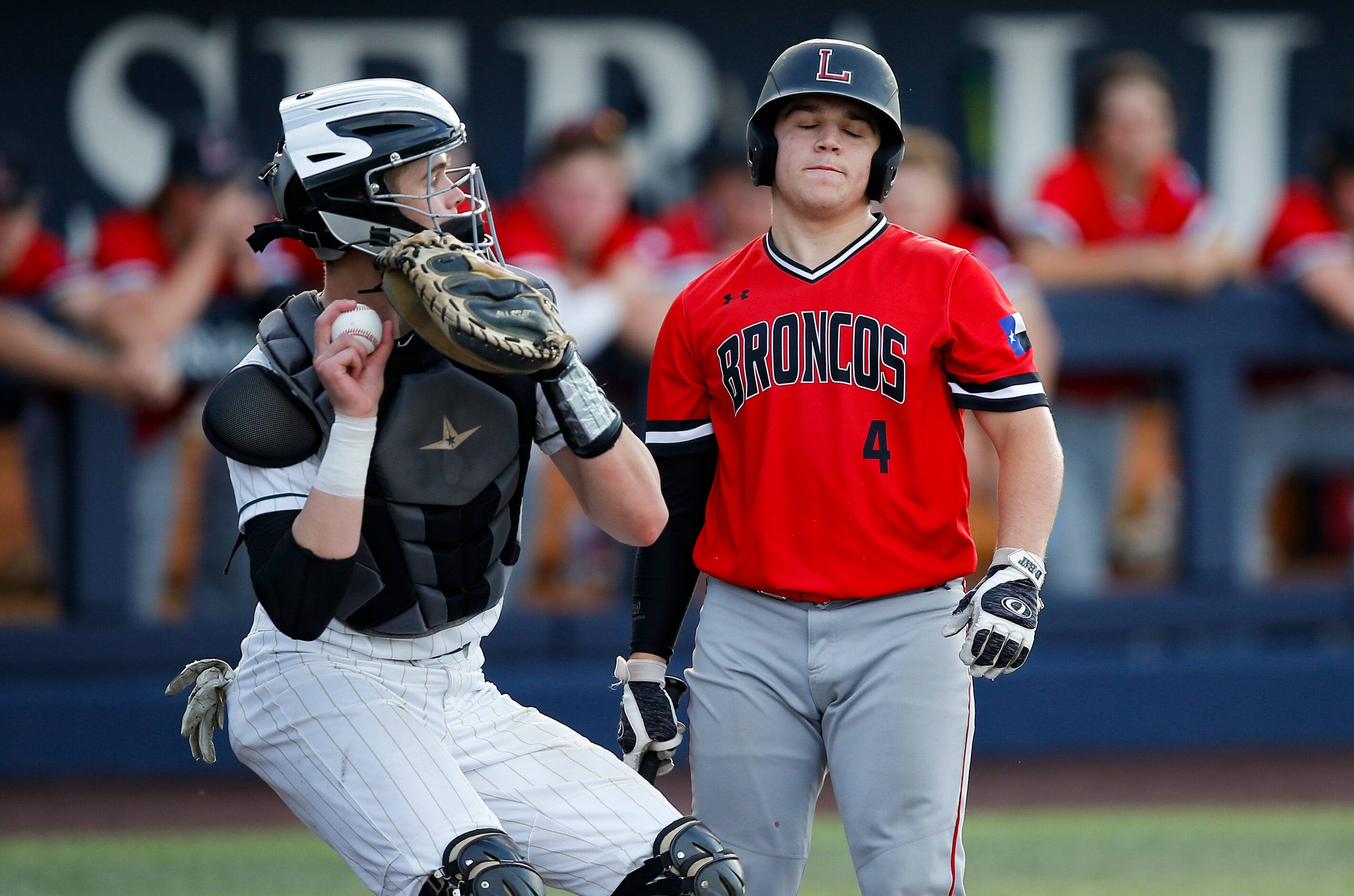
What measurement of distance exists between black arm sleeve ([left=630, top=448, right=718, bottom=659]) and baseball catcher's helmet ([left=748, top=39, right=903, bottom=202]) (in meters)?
0.53

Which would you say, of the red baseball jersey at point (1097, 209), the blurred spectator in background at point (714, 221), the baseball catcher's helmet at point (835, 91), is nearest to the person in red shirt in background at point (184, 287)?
the blurred spectator in background at point (714, 221)

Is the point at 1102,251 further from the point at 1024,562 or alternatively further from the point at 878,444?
the point at 1024,562

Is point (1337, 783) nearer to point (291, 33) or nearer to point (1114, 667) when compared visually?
point (1114, 667)

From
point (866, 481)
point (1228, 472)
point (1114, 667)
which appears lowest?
A: point (1114, 667)

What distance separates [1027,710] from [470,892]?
387 cm

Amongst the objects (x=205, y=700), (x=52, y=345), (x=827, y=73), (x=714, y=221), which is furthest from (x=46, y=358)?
(x=827, y=73)

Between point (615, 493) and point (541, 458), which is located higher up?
point (615, 493)

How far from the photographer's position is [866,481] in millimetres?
2762

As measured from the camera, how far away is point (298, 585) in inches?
91.0

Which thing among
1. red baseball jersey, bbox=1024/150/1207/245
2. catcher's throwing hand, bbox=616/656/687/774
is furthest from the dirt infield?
catcher's throwing hand, bbox=616/656/687/774

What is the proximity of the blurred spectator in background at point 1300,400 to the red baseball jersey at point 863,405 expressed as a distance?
3.64 metres

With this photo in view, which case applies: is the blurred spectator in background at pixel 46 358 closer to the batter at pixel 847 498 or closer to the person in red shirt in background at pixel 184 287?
the person in red shirt in background at pixel 184 287

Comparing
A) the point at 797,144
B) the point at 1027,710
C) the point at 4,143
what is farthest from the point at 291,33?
the point at 797,144

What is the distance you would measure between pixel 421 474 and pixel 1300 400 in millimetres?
4592
